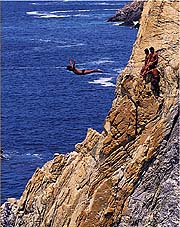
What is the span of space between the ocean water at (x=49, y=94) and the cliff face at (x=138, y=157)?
3510cm

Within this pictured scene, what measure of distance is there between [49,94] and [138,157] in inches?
3103

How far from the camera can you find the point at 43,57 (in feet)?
455

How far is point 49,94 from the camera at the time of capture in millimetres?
104938

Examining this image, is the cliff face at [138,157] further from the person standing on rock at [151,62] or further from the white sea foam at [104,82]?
the white sea foam at [104,82]

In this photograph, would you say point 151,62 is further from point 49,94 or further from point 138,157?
point 49,94

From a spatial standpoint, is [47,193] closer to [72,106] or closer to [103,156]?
[103,156]

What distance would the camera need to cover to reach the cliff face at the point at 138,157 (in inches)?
985

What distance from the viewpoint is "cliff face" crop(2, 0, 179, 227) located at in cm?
2503

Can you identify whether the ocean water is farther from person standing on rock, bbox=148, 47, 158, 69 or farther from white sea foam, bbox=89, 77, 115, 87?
person standing on rock, bbox=148, 47, 158, 69

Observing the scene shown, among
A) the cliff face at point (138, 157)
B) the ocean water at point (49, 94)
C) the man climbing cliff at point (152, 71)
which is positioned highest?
the man climbing cliff at point (152, 71)

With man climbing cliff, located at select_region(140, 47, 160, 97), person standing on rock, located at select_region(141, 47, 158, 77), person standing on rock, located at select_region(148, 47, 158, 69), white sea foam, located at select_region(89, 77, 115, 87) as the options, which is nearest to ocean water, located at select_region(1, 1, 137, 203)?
white sea foam, located at select_region(89, 77, 115, 87)

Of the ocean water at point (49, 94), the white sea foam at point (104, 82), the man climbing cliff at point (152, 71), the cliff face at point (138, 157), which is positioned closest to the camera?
the cliff face at point (138, 157)

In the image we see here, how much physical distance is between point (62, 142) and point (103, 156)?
5134 centimetres

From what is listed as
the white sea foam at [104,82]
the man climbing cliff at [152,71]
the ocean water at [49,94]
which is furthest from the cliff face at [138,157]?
the white sea foam at [104,82]
